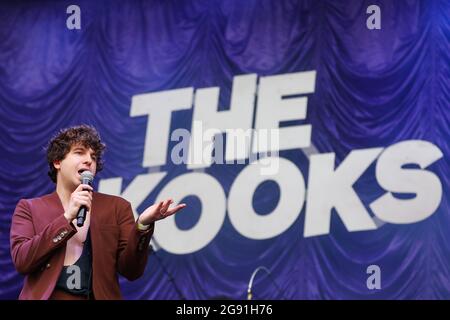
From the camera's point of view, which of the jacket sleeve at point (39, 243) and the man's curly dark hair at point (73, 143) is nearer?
the jacket sleeve at point (39, 243)

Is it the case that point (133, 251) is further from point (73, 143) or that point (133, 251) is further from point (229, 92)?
point (229, 92)

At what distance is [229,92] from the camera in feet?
27.9

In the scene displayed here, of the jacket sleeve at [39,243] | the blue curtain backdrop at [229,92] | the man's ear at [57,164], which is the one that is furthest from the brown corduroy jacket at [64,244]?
the blue curtain backdrop at [229,92]

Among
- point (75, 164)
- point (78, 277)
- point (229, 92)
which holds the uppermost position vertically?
point (229, 92)

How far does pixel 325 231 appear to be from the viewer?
8055 millimetres

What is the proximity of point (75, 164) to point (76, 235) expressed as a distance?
12.4 inches

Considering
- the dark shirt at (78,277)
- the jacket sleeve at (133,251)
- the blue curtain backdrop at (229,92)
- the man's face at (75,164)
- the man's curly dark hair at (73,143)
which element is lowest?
the dark shirt at (78,277)

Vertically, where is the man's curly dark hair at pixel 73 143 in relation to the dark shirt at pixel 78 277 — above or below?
above

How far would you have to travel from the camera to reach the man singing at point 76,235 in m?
3.31

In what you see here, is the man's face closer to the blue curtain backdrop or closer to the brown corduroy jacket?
the brown corduroy jacket

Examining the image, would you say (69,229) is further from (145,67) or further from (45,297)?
(145,67)

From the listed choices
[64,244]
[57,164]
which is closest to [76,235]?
[64,244]

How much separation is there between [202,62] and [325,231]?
211 centimetres

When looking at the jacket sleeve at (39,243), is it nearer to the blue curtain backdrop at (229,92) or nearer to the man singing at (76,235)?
the man singing at (76,235)
